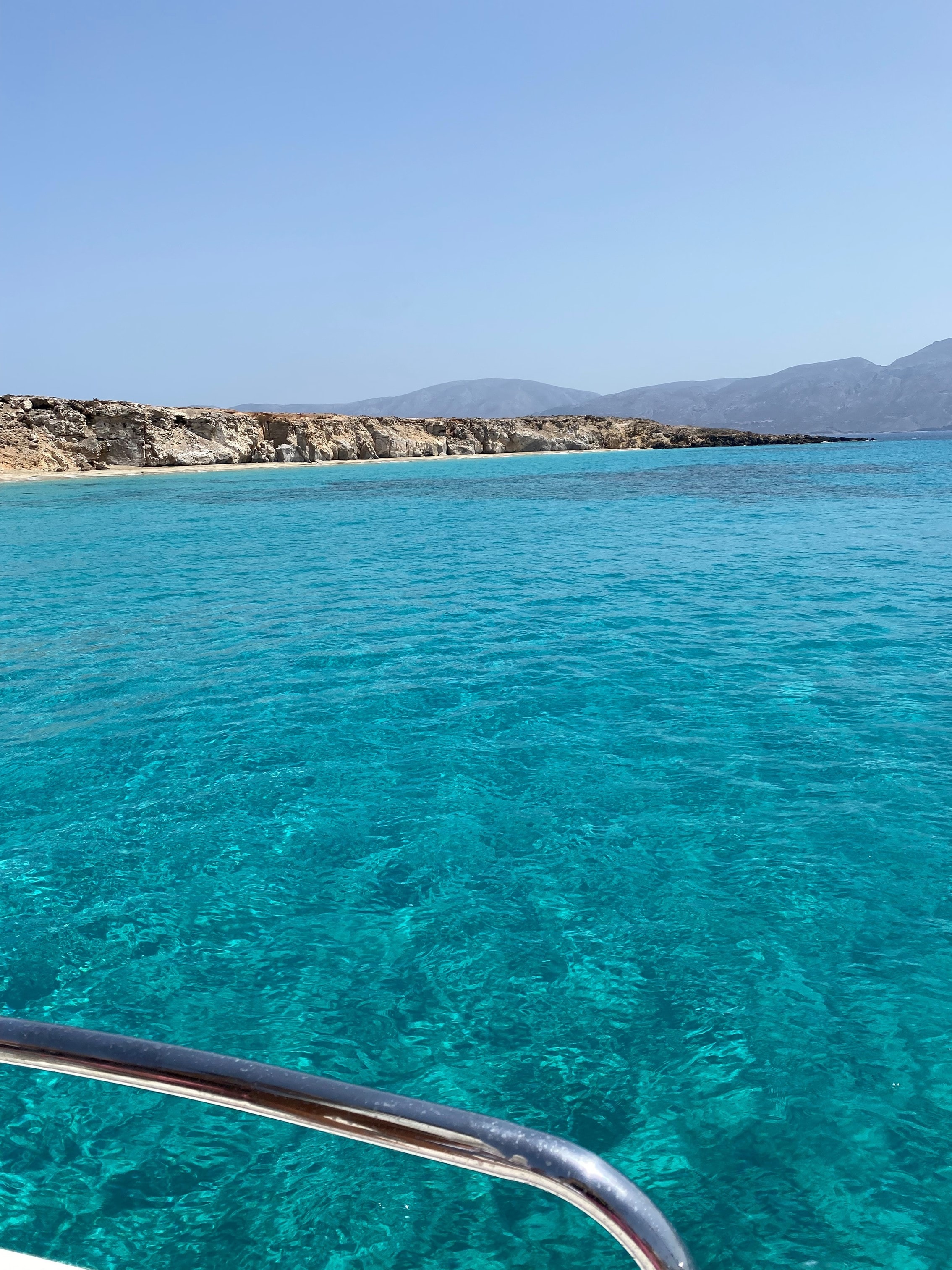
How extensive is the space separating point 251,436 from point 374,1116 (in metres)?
88.6

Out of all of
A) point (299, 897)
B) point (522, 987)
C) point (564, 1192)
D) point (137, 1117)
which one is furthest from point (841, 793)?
point (564, 1192)

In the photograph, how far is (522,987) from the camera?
531cm

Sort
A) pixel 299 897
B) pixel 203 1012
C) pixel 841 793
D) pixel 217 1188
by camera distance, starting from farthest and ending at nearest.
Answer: pixel 841 793 → pixel 299 897 → pixel 203 1012 → pixel 217 1188

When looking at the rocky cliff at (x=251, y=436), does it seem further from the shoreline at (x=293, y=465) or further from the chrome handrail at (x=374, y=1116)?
the chrome handrail at (x=374, y=1116)

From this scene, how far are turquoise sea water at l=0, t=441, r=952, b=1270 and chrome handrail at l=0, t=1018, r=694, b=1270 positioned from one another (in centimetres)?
254

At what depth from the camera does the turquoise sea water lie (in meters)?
3.89

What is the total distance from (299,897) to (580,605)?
10896mm

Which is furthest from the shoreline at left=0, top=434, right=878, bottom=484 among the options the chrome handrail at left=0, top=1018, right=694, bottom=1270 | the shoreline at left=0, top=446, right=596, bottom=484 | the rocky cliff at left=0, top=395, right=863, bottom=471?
the chrome handrail at left=0, top=1018, right=694, bottom=1270

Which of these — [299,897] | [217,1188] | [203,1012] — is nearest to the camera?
[217,1188]

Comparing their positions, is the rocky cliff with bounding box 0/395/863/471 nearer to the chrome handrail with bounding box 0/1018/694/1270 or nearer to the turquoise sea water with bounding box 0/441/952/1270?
the turquoise sea water with bounding box 0/441/952/1270

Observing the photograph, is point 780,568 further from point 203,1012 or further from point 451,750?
point 203,1012

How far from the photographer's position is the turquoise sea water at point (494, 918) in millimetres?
3895

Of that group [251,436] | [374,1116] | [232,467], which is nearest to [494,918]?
[374,1116]

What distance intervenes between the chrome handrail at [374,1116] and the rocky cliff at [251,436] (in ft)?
254
